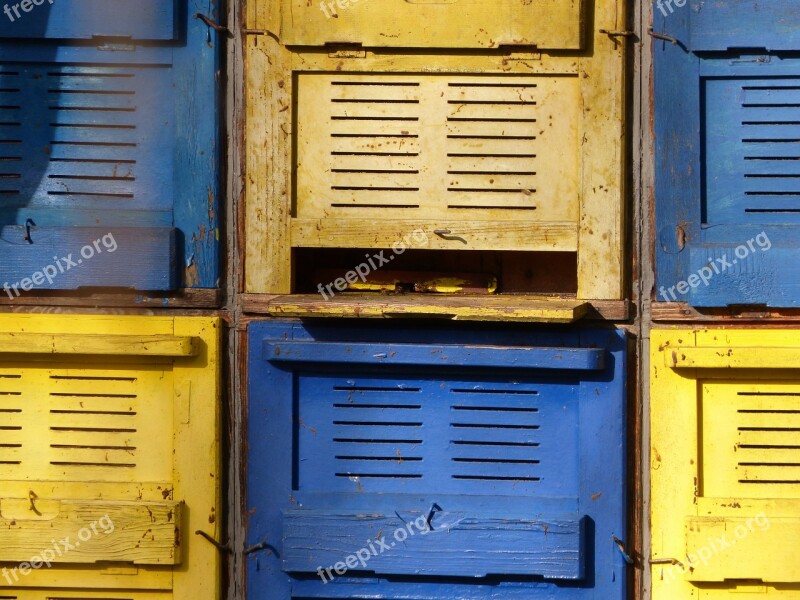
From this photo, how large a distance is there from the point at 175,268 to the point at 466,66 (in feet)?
3.47

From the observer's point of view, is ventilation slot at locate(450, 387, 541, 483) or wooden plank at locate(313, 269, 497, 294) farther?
wooden plank at locate(313, 269, 497, 294)

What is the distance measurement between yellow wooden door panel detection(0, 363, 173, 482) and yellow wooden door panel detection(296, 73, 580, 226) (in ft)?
2.47

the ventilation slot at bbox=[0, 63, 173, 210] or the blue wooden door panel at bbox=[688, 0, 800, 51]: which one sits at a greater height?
the blue wooden door panel at bbox=[688, 0, 800, 51]

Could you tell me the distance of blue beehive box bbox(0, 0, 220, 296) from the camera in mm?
2354

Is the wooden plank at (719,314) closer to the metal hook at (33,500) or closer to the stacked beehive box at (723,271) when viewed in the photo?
the stacked beehive box at (723,271)

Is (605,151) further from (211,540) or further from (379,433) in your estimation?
(211,540)

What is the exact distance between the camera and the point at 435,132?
2.35 m

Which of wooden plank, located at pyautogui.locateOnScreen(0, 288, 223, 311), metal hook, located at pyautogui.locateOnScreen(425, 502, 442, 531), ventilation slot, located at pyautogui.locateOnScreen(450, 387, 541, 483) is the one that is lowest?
metal hook, located at pyautogui.locateOnScreen(425, 502, 442, 531)

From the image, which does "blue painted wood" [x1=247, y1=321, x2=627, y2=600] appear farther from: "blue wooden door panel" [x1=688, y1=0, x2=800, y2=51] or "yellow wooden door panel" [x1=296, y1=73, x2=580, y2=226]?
"blue wooden door panel" [x1=688, y1=0, x2=800, y2=51]

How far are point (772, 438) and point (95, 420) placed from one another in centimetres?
200

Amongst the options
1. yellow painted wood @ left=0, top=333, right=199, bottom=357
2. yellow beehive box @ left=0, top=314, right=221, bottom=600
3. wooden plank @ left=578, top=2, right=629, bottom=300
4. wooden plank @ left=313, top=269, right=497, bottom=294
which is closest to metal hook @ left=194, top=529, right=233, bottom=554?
yellow beehive box @ left=0, top=314, right=221, bottom=600

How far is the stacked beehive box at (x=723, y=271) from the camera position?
2.28m

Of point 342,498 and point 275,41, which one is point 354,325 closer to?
point 342,498

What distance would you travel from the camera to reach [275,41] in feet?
7.75
